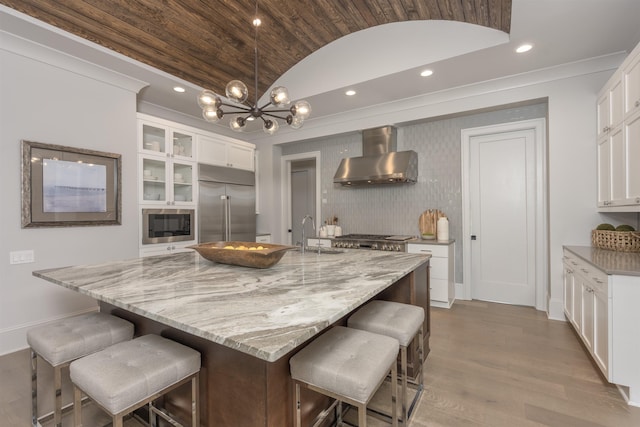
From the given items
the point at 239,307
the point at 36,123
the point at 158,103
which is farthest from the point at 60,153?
the point at 239,307

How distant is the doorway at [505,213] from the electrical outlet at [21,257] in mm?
4953

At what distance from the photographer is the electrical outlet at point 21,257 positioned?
2750mm

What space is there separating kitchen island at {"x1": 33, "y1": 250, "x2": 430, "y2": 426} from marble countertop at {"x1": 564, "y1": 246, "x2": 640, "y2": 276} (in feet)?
4.30

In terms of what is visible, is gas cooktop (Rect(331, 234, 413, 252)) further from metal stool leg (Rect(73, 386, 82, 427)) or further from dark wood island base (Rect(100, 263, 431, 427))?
metal stool leg (Rect(73, 386, 82, 427))

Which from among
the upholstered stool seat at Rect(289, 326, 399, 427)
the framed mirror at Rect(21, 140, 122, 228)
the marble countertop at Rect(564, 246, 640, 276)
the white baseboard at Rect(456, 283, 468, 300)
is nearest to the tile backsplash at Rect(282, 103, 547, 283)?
the white baseboard at Rect(456, 283, 468, 300)

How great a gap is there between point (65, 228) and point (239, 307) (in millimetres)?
2980

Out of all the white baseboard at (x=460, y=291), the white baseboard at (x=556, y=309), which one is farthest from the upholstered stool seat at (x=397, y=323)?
the white baseboard at (x=460, y=291)

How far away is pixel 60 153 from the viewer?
3.03 m

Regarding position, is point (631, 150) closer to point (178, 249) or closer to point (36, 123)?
point (178, 249)

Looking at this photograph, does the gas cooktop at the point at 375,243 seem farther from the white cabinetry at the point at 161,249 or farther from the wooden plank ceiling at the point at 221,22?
the wooden plank ceiling at the point at 221,22

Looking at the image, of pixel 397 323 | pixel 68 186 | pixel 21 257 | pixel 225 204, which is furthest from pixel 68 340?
pixel 225 204

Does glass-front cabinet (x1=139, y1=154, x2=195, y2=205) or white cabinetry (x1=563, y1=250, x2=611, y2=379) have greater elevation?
glass-front cabinet (x1=139, y1=154, x2=195, y2=205)

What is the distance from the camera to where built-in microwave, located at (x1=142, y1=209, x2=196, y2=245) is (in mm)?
3797

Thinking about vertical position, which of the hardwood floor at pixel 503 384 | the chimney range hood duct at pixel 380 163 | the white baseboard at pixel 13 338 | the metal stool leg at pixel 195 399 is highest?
the chimney range hood duct at pixel 380 163
